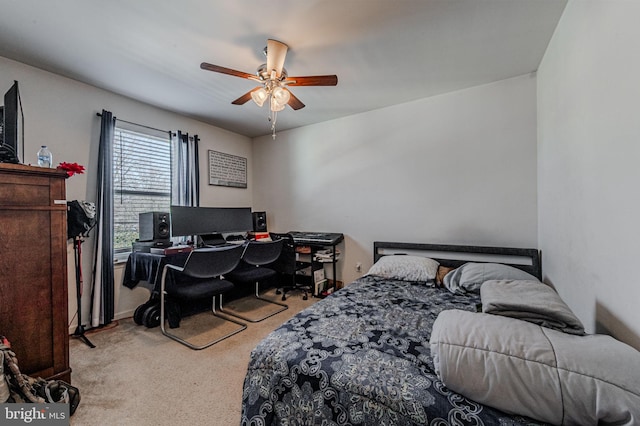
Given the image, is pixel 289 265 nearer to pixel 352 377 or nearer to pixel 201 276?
pixel 201 276

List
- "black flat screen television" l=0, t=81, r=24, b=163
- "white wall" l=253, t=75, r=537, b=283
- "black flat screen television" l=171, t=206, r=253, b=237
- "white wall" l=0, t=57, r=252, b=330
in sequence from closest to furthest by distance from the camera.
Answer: "black flat screen television" l=0, t=81, r=24, b=163, "white wall" l=0, t=57, r=252, b=330, "white wall" l=253, t=75, r=537, b=283, "black flat screen television" l=171, t=206, r=253, b=237

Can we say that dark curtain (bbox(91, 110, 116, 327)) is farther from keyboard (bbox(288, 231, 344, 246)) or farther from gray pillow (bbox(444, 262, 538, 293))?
gray pillow (bbox(444, 262, 538, 293))

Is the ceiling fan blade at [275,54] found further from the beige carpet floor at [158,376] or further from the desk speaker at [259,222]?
the desk speaker at [259,222]

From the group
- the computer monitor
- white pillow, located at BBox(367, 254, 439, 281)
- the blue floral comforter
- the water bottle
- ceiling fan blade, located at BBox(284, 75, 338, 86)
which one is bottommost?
the blue floral comforter

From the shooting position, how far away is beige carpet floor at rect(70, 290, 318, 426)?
1555 millimetres

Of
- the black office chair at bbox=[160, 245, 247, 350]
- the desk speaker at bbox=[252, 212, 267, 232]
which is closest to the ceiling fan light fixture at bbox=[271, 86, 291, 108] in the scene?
the black office chair at bbox=[160, 245, 247, 350]

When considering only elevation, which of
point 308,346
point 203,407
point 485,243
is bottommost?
point 203,407

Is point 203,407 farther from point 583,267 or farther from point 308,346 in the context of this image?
point 583,267

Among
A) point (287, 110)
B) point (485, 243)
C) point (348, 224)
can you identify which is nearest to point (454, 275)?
point (485, 243)

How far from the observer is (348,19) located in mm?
1833

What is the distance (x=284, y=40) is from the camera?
80.3 inches

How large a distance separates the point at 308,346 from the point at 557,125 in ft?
7.58

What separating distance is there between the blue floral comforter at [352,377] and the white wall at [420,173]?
5.48ft

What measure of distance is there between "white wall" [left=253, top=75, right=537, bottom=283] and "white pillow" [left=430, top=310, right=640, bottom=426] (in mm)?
2087
